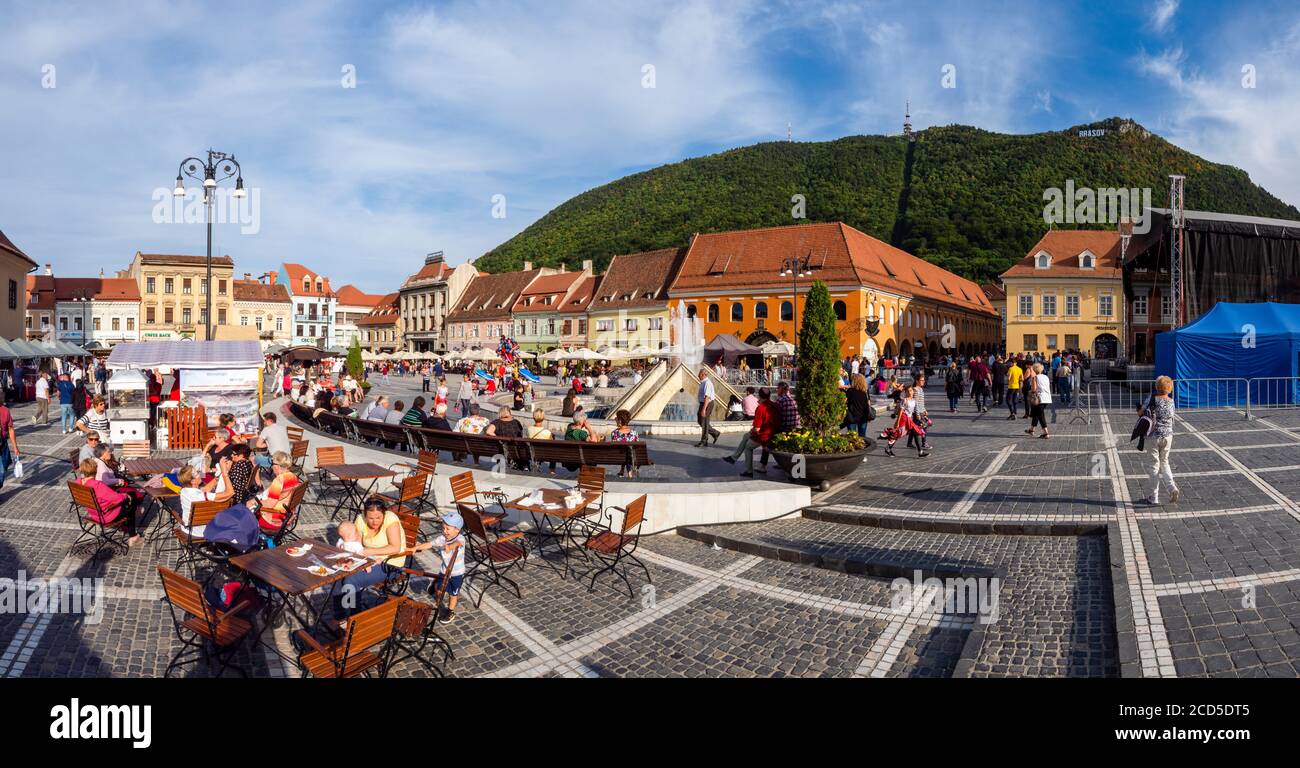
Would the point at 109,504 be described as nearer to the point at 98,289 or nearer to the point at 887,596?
the point at 887,596

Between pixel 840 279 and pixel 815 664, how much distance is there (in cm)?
4630

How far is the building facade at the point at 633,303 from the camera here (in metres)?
57.5

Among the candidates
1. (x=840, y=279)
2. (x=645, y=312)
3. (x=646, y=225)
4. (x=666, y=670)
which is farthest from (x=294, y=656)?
(x=646, y=225)

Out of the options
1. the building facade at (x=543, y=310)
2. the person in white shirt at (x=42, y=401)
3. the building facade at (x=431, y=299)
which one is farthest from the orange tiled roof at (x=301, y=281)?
the person in white shirt at (x=42, y=401)

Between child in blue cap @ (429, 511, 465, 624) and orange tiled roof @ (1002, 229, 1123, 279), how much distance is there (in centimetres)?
5520

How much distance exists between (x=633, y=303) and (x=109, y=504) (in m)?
51.3

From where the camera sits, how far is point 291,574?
5.45m

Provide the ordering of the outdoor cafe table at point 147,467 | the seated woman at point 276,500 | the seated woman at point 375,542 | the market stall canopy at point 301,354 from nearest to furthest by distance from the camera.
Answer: the seated woman at point 375,542 → the seated woman at point 276,500 → the outdoor cafe table at point 147,467 → the market stall canopy at point 301,354

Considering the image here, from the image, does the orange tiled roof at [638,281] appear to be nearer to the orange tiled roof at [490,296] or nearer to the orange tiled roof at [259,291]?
the orange tiled roof at [490,296]

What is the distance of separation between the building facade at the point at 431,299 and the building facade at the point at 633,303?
2280 cm

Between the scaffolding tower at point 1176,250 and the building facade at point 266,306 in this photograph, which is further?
the building facade at point 266,306

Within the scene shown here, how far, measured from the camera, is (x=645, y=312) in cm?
5791

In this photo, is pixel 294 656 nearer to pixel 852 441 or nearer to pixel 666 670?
pixel 666 670

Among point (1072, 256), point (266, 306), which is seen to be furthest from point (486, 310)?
point (1072, 256)
